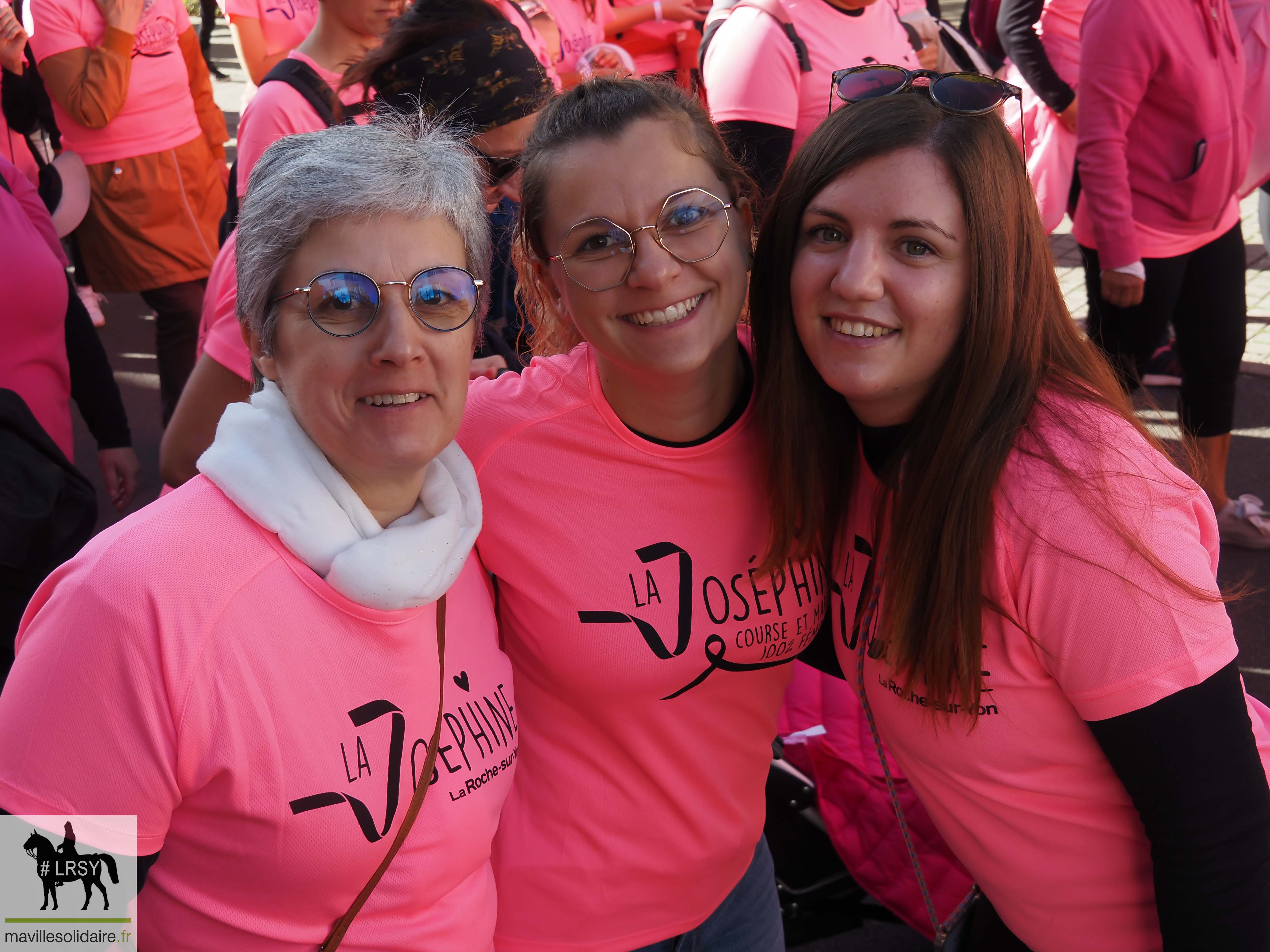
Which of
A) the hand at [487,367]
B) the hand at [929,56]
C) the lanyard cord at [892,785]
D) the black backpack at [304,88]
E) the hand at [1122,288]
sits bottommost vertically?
the lanyard cord at [892,785]

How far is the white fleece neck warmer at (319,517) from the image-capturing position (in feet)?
4.84

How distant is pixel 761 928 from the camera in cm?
211

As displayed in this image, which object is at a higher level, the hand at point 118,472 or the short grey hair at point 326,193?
the short grey hair at point 326,193

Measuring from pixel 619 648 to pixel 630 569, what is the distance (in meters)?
0.14

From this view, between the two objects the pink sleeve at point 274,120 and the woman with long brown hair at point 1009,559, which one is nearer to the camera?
the woman with long brown hair at point 1009,559

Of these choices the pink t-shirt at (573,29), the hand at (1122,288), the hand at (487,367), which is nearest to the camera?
the hand at (487,367)

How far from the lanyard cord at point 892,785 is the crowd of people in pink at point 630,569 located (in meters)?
0.01

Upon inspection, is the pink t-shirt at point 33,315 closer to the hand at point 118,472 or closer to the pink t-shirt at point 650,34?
the hand at point 118,472

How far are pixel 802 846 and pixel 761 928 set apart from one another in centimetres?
69

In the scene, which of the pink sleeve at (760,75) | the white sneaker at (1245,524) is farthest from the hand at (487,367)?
the white sneaker at (1245,524)

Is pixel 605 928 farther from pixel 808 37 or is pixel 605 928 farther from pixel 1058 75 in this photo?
pixel 1058 75

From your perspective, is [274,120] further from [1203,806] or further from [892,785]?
[1203,806]

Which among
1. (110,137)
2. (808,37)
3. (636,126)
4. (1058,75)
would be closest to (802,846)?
(636,126)

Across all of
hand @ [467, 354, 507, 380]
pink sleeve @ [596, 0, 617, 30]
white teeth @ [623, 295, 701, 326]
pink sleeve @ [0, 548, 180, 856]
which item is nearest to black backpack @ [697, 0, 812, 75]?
pink sleeve @ [596, 0, 617, 30]
